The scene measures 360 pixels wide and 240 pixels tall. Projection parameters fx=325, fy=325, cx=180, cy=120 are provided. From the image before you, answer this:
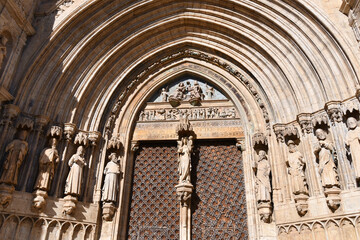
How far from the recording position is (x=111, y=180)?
27.1 feet

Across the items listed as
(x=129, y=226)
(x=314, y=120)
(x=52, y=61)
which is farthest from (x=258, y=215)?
(x=52, y=61)

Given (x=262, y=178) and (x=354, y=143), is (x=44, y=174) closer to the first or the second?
(x=262, y=178)

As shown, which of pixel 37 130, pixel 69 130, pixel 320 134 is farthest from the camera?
pixel 69 130

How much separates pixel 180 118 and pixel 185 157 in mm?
1218

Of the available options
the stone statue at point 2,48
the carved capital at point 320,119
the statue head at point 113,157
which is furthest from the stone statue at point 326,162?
the stone statue at point 2,48

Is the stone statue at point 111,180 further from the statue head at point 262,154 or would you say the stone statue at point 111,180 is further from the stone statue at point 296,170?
the stone statue at point 296,170

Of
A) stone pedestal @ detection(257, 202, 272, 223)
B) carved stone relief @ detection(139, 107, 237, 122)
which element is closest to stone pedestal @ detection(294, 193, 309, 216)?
stone pedestal @ detection(257, 202, 272, 223)

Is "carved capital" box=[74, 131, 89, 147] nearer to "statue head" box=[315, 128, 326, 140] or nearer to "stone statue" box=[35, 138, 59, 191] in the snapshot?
"stone statue" box=[35, 138, 59, 191]

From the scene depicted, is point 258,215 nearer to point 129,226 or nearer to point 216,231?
point 216,231

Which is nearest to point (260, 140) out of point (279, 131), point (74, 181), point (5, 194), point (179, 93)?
point (279, 131)

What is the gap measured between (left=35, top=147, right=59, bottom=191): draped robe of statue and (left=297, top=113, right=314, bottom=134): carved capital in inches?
234

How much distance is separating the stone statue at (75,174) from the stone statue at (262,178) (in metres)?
4.31

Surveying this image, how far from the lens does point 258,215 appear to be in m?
7.86

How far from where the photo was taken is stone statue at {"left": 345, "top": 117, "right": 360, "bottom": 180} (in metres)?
6.48
